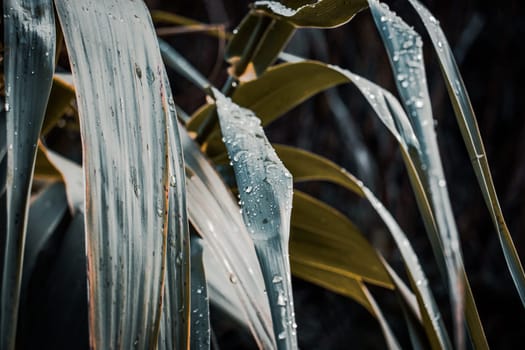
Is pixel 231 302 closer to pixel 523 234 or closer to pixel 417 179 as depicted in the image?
pixel 417 179

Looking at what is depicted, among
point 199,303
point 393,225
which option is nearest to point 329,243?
point 393,225

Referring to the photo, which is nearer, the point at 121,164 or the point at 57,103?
the point at 121,164

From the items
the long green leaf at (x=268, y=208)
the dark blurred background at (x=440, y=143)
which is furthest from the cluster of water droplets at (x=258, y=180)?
the dark blurred background at (x=440, y=143)

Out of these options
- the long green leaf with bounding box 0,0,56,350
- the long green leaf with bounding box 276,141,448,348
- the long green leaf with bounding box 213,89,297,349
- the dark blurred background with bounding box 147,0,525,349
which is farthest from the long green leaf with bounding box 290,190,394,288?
the dark blurred background with bounding box 147,0,525,349

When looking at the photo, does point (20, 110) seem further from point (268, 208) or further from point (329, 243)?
point (329, 243)

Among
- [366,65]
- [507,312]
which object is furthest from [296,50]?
[507,312]

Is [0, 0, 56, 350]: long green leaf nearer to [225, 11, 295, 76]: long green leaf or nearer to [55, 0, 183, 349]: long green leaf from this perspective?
[55, 0, 183, 349]: long green leaf
